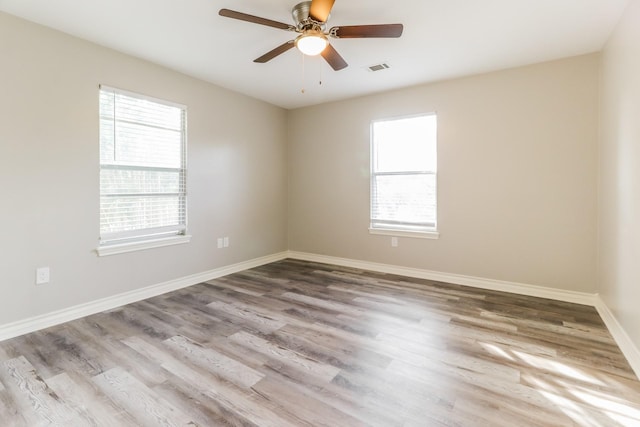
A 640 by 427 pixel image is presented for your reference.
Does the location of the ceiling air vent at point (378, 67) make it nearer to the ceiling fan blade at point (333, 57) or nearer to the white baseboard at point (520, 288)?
the ceiling fan blade at point (333, 57)

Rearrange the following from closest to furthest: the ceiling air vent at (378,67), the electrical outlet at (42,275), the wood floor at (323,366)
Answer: the wood floor at (323,366) → the electrical outlet at (42,275) → the ceiling air vent at (378,67)

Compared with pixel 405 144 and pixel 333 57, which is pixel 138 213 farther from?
pixel 405 144

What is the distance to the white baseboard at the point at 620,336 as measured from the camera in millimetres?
2035

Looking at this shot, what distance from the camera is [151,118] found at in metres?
3.43

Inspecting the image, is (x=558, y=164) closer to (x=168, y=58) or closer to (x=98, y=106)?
(x=168, y=58)

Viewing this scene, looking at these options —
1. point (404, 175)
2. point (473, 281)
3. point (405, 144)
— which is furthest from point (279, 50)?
point (473, 281)

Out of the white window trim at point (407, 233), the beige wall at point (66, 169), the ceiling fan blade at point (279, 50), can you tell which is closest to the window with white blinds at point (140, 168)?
the beige wall at point (66, 169)

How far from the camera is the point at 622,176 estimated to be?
2457 mm

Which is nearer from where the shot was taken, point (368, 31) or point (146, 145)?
point (368, 31)

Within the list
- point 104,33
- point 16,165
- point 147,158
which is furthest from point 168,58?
point 16,165

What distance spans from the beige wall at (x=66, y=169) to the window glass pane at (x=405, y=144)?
2.31 meters

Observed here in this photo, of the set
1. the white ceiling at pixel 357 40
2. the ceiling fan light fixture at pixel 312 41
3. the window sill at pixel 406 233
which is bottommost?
the window sill at pixel 406 233

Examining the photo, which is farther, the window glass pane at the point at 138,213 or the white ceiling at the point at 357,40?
the window glass pane at the point at 138,213

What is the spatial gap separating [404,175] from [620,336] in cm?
267
